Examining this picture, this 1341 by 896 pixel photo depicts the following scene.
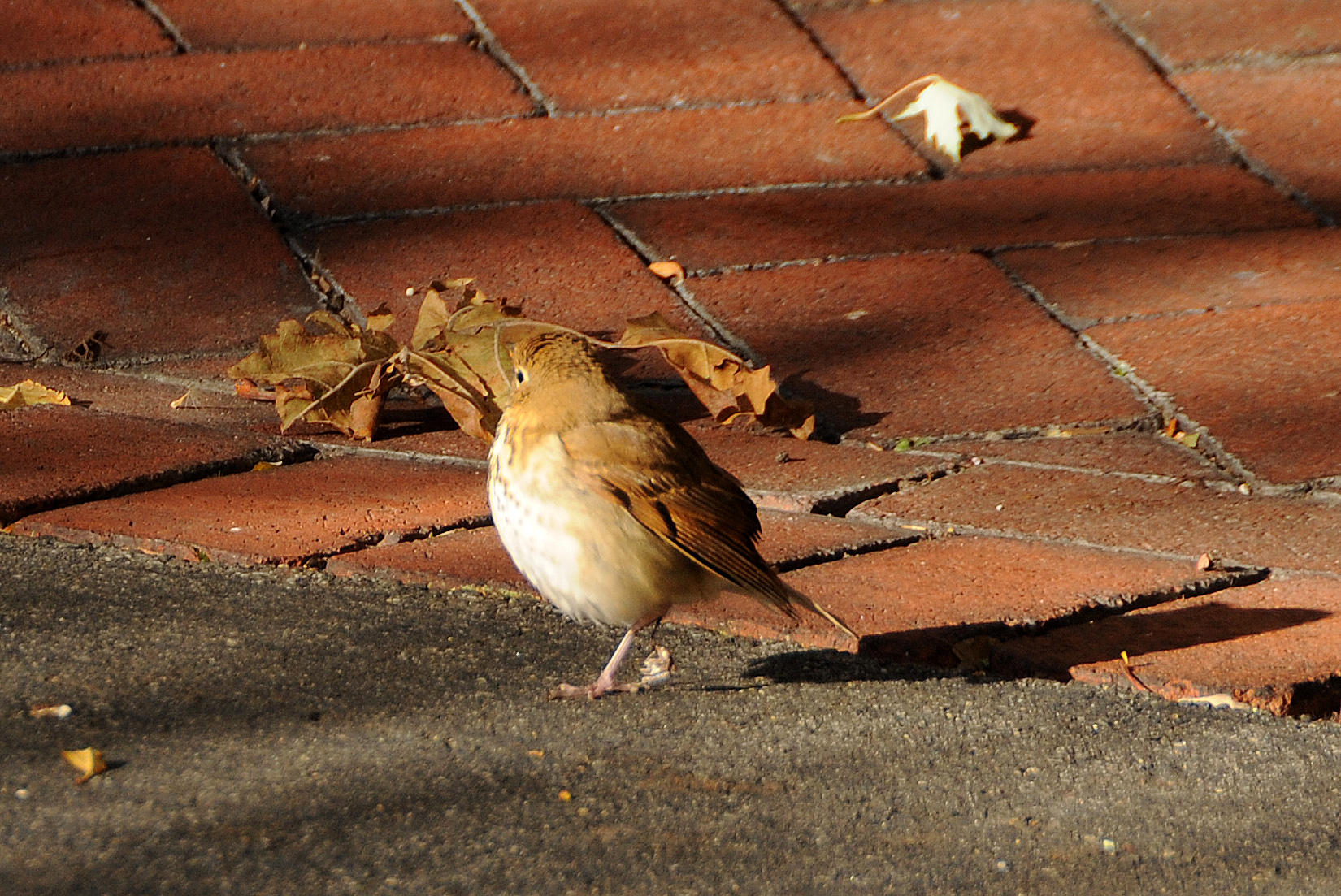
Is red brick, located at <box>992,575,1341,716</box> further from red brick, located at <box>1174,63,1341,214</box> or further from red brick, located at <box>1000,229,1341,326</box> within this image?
red brick, located at <box>1174,63,1341,214</box>

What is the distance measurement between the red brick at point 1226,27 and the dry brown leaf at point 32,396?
3468 millimetres

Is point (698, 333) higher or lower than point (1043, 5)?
lower

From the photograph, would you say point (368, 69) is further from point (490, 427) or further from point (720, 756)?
point (720, 756)

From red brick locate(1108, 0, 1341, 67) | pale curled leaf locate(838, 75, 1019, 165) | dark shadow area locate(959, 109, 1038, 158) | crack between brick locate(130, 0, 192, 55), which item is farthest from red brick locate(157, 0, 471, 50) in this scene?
red brick locate(1108, 0, 1341, 67)

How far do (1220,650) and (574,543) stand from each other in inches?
39.3

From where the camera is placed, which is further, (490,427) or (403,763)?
(490,427)

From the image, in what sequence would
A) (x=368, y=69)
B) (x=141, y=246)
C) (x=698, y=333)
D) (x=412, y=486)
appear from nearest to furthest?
(x=412, y=486) < (x=698, y=333) < (x=141, y=246) < (x=368, y=69)

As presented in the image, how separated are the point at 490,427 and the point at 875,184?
1679 mm

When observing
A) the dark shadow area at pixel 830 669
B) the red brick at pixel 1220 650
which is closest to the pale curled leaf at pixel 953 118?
the red brick at pixel 1220 650

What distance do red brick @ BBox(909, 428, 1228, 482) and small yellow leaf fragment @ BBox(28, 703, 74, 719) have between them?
5.99 feet

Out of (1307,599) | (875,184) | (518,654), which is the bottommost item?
(1307,599)

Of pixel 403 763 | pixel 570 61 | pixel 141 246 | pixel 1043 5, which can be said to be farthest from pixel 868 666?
pixel 1043 5

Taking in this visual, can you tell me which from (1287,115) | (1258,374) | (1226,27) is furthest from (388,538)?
(1226,27)

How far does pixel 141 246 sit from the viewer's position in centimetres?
404
